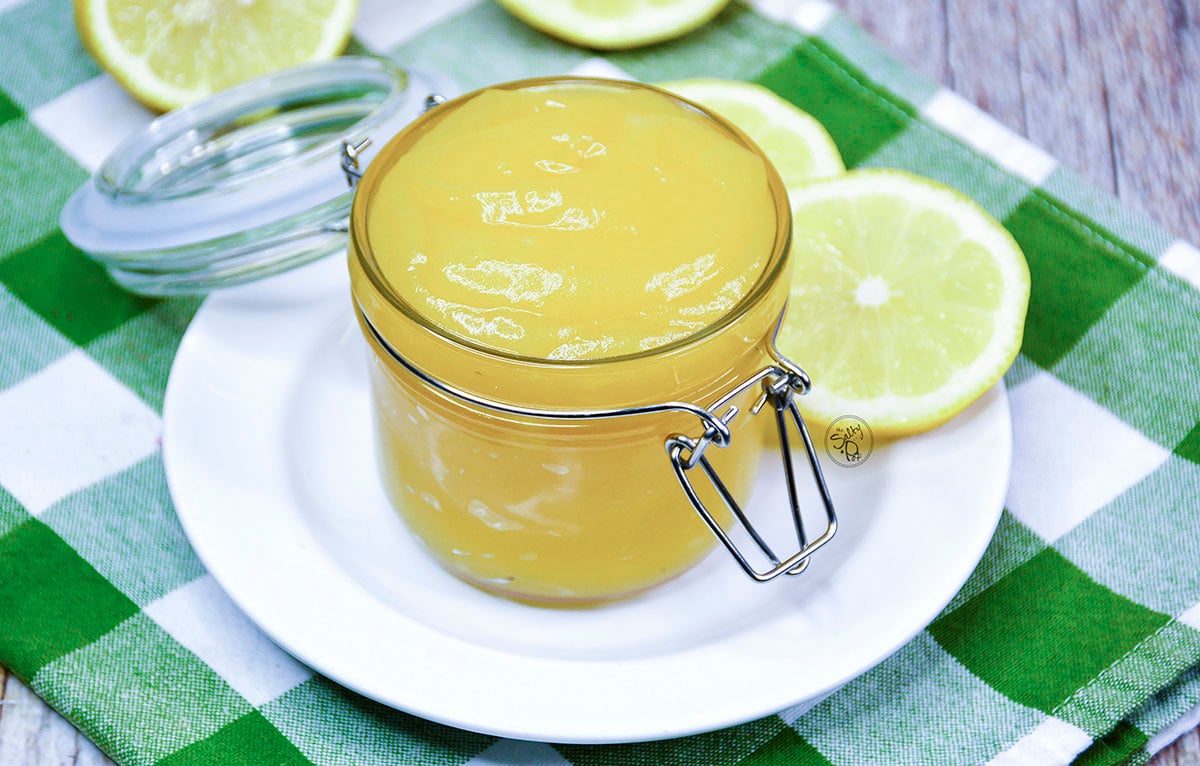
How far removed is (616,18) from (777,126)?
48cm

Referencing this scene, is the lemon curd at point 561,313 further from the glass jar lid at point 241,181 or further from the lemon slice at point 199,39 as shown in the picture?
the lemon slice at point 199,39

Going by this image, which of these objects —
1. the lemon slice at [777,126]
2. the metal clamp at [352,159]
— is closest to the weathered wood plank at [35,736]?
the metal clamp at [352,159]

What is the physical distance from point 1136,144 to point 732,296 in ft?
3.99

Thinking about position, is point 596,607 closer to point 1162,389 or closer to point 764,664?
point 764,664

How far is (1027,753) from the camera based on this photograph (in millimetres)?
1257

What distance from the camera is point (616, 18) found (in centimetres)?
208

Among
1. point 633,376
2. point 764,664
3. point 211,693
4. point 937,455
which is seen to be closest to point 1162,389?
point 937,455

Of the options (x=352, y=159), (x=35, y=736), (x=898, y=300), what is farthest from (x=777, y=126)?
(x=35, y=736)

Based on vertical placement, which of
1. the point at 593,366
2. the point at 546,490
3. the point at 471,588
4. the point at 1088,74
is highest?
the point at 593,366

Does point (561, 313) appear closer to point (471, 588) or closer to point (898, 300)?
point (471, 588)

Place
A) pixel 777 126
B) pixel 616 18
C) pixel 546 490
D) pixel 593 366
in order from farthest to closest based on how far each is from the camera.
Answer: pixel 616 18 < pixel 777 126 < pixel 546 490 < pixel 593 366

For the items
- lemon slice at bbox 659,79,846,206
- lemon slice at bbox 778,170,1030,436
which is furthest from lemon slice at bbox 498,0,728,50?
lemon slice at bbox 778,170,1030,436

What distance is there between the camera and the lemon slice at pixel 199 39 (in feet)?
6.27

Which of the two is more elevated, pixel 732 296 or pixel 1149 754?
pixel 732 296
